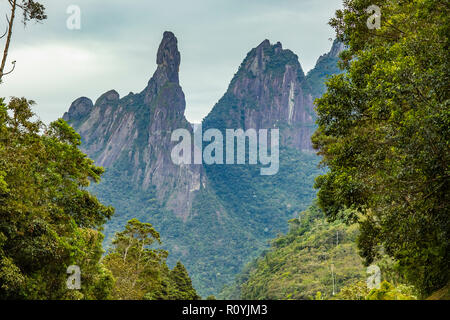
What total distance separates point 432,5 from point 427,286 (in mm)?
6820

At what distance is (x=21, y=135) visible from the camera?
12703mm

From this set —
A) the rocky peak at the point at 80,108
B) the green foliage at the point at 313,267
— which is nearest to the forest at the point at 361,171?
the green foliage at the point at 313,267

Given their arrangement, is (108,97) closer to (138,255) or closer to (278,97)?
(278,97)

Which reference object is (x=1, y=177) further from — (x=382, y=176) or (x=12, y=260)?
(x=382, y=176)

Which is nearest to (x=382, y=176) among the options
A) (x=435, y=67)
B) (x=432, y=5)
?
(x=435, y=67)

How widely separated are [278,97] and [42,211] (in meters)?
179

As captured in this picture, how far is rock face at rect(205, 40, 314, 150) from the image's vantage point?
184 m

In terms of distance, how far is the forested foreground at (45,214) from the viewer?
10.6 meters

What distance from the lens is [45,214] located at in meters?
11.5

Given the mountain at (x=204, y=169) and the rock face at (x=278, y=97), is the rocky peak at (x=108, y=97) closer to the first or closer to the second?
the mountain at (x=204, y=169)

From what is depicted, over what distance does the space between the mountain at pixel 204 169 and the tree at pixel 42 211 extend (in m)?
90.3

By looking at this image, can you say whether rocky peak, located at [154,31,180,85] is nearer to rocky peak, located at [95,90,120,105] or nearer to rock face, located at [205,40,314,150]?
rocky peak, located at [95,90,120,105]

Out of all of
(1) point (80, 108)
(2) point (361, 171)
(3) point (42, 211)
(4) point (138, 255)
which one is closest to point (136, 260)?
(4) point (138, 255)

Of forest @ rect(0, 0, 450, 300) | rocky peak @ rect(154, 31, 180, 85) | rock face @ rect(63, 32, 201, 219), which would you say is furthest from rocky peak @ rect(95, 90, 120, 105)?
forest @ rect(0, 0, 450, 300)
